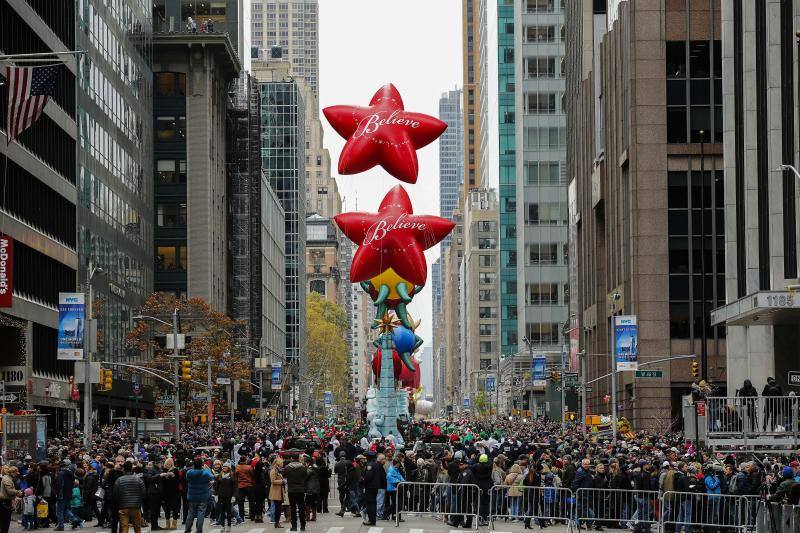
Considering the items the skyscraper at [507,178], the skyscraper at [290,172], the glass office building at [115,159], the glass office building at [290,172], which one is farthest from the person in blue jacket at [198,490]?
the glass office building at [290,172]

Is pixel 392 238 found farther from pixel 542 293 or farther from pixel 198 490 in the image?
pixel 542 293

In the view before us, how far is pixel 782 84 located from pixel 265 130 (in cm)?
13639

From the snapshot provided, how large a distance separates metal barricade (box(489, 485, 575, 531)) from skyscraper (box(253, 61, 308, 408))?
149m

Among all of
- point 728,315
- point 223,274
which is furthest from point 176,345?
point 223,274

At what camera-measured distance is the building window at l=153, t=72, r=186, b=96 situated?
11788 centimetres

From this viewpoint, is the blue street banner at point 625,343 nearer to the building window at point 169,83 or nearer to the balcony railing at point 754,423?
the balcony railing at point 754,423

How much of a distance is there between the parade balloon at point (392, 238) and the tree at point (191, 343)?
2581 cm

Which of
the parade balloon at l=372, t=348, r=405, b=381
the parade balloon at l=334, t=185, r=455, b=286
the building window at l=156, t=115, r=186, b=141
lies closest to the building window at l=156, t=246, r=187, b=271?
the building window at l=156, t=115, r=186, b=141

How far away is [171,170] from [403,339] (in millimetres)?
47941

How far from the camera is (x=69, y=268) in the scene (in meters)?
68.4

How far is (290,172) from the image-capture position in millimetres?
189750

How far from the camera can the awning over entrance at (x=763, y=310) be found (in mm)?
50062

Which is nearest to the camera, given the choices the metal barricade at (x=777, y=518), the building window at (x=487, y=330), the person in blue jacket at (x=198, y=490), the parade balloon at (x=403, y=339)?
the metal barricade at (x=777, y=518)

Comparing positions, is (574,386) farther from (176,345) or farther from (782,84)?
(782,84)
